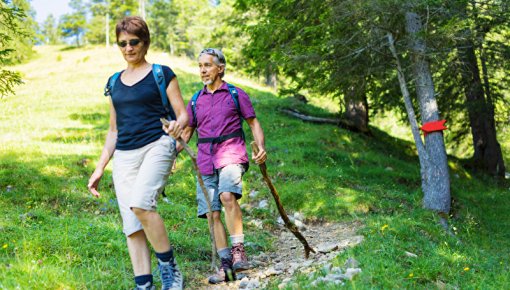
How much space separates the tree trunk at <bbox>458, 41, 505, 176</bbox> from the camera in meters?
14.5

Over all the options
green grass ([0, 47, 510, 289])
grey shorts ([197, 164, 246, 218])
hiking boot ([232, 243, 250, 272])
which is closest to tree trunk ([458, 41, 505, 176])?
green grass ([0, 47, 510, 289])

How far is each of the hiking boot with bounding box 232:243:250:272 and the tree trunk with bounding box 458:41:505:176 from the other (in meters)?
10.8

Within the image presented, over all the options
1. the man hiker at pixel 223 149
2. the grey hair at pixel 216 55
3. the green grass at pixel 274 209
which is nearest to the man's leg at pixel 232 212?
the man hiker at pixel 223 149

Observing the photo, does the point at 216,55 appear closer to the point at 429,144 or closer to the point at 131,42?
the point at 131,42

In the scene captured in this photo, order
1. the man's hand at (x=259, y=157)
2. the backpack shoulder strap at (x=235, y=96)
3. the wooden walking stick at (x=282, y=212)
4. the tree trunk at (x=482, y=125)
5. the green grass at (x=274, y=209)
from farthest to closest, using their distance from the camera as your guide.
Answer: the tree trunk at (x=482, y=125)
the backpack shoulder strap at (x=235, y=96)
the wooden walking stick at (x=282, y=212)
the man's hand at (x=259, y=157)
the green grass at (x=274, y=209)

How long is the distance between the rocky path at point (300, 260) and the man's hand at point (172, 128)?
5.53ft

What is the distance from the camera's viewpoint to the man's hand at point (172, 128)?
4176 millimetres

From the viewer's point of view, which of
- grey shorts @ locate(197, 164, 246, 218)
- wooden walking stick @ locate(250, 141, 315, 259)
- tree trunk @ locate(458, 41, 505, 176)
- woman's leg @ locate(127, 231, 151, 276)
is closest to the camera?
woman's leg @ locate(127, 231, 151, 276)

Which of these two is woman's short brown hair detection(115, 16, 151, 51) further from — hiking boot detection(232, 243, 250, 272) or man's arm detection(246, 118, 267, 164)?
hiking boot detection(232, 243, 250, 272)

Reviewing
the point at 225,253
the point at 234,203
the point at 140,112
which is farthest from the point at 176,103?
the point at 225,253

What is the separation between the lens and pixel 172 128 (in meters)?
4.18

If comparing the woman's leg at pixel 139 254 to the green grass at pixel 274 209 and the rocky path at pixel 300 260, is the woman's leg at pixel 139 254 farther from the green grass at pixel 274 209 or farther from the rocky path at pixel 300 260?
the rocky path at pixel 300 260

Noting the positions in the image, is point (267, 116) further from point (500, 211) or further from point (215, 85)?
point (215, 85)

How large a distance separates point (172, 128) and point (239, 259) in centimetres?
193
